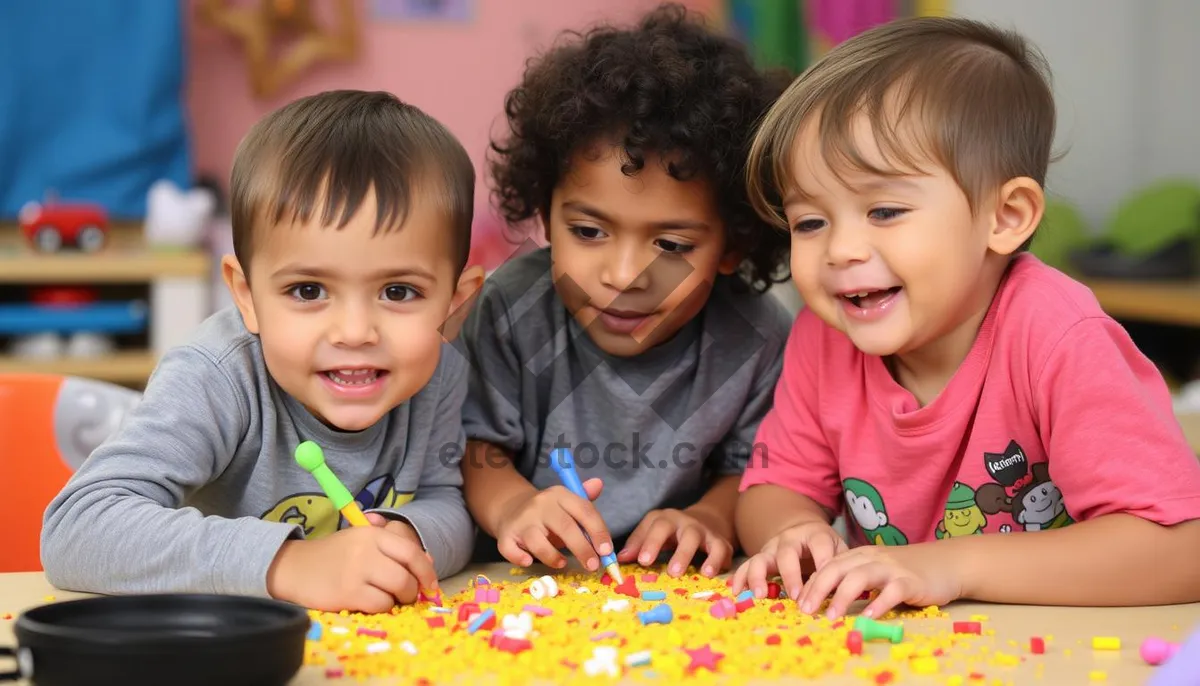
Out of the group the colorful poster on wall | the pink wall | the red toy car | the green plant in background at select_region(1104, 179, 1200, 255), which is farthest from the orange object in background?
the green plant in background at select_region(1104, 179, 1200, 255)

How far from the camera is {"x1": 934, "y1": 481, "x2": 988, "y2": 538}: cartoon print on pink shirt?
1060 mm

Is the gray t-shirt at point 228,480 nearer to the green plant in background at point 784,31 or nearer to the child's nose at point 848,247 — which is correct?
the child's nose at point 848,247

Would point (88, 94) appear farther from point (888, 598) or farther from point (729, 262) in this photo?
point (888, 598)

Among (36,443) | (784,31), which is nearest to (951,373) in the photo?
(36,443)

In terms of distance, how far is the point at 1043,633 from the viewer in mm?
808

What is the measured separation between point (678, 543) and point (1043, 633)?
0.34m

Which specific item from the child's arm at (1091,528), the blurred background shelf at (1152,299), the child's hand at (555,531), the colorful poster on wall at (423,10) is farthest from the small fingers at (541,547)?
the colorful poster on wall at (423,10)

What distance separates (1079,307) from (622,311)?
1.45ft

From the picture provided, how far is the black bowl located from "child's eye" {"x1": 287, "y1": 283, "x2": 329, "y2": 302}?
0.35 metres

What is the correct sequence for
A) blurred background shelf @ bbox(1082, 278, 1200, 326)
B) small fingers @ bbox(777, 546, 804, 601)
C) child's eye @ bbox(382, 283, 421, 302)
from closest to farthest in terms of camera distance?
small fingers @ bbox(777, 546, 804, 601) < child's eye @ bbox(382, 283, 421, 302) < blurred background shelf @ bbox(1082, 278, 1200, 326)

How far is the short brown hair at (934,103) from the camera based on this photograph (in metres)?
1.00

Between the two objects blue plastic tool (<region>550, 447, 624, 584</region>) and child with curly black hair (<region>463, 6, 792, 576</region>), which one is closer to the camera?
blue plastic tool (<region>550, 447, 624, 584</region>)

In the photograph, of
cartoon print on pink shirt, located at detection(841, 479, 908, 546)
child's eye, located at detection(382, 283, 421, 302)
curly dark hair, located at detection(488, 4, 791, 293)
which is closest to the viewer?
child's eye, located at detection(382, 283, 421, 302)

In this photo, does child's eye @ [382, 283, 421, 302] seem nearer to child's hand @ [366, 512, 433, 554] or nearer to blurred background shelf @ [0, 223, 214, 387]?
child's hand @ [366, 512, 433, 554]
